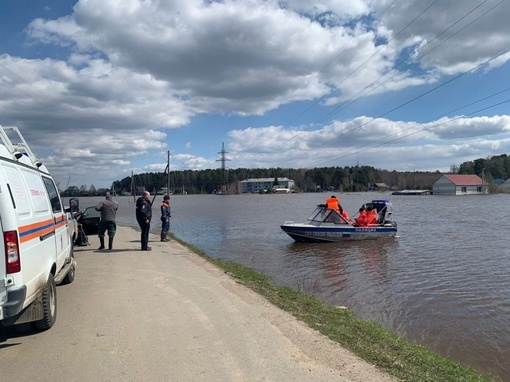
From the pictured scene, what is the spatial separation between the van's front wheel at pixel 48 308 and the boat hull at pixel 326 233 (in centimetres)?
1621

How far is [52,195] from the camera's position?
8047mm

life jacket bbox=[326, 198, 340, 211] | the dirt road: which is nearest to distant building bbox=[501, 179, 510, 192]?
life jacket bbox=[326, 198, 340, 211]

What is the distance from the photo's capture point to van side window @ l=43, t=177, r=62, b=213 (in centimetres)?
767

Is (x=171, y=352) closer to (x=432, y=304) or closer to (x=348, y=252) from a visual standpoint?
(x=432, y=304)

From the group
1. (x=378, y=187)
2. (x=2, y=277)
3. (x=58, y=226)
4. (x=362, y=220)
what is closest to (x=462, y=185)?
(x=378, y=187)

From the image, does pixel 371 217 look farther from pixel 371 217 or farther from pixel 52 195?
pixel 52 195

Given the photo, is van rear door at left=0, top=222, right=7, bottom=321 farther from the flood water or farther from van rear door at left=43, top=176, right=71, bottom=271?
the flood water

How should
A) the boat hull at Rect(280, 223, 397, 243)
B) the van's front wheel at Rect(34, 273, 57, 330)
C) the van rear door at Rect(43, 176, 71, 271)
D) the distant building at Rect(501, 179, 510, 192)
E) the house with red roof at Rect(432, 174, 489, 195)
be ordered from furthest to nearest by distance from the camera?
1. the distant building at Rect(501, 179, 510, 192)
2. the house with red roof at Rect(432, 174, 489, 195)
3. the boat hull at Rect(280, 223, 397, 243)
4. the van rear door at Rect(43, 176, 71, 271)
5. the van's front wheel at Rect(34, 273, 57, 330)

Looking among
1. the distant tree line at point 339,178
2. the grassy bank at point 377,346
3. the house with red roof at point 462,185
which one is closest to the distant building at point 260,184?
the distant tree line at point 339,178

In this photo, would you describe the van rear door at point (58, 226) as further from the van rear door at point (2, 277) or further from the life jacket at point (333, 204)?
the life jacket at point (333, 204)

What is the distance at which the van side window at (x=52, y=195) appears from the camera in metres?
7.67

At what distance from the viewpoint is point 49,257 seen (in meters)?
6.33

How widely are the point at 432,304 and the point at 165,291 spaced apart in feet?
20.9

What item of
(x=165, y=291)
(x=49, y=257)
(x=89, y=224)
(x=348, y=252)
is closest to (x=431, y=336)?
(x=165, y=291)
